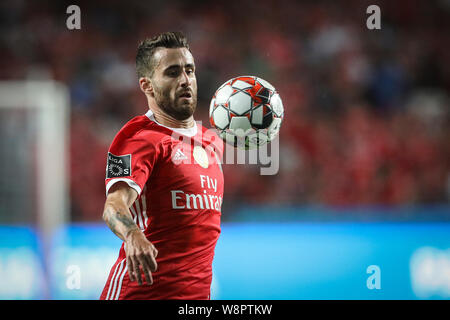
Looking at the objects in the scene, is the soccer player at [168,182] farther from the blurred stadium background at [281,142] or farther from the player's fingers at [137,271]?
the blurred stadium background at [281,142]

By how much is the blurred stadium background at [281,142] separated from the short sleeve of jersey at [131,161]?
3536mm

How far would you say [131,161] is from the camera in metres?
3.16

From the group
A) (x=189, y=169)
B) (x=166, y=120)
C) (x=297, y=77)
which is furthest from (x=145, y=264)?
(x=297, y=77)

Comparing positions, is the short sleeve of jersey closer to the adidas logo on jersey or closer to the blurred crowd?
the adidas logo on jersey

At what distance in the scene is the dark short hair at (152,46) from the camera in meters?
3.46

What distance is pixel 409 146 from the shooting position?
859 cm

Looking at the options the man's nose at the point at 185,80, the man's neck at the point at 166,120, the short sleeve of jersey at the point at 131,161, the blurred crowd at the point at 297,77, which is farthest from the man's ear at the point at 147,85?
the blurred crowd at the point at 297,77

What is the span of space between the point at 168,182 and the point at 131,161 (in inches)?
10.6

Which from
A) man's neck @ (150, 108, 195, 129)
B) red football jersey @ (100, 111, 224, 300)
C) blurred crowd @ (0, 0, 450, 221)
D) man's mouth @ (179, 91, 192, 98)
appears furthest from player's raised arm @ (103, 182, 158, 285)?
blurred crowd @ (0, 0, 450, 221)

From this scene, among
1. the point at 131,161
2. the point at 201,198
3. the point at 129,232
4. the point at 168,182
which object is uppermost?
the point at 131,161

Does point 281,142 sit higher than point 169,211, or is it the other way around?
point 281,142

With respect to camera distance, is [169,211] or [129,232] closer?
[129,232]

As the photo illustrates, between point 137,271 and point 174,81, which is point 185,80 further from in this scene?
point 137,271

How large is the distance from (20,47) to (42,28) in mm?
567
